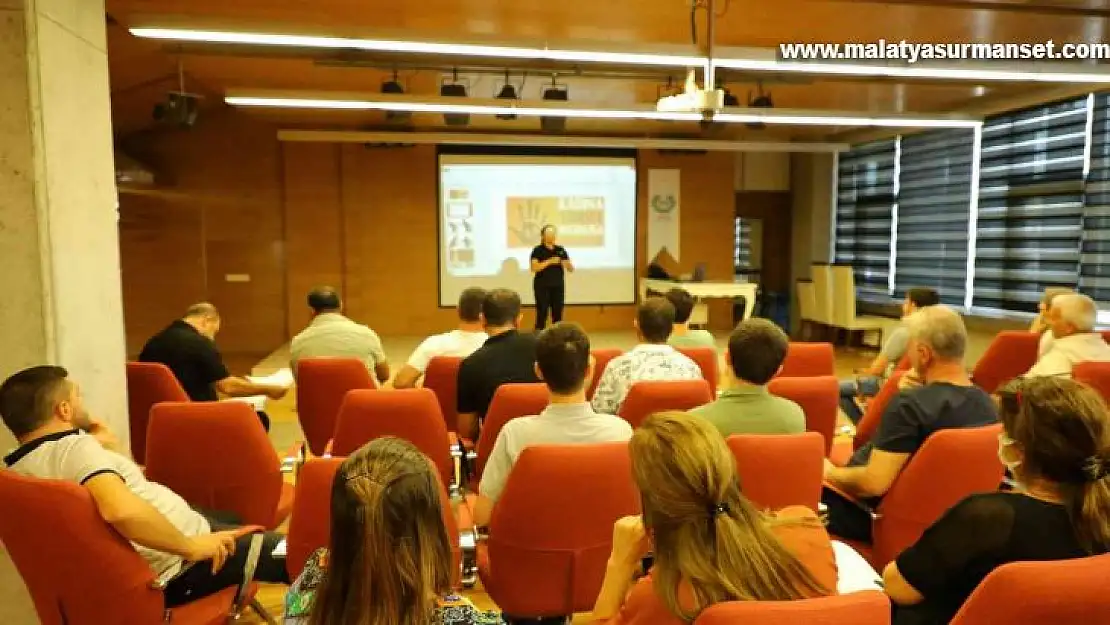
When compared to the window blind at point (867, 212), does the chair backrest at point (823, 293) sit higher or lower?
lower

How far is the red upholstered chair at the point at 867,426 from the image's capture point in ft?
10.2

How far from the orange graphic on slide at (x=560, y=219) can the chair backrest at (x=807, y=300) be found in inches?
120

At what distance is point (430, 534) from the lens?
3.65 feet

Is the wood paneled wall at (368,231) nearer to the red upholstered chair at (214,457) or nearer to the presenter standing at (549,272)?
the presenter standing at (549,272)

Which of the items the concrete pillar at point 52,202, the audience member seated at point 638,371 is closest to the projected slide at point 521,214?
the audience member seated at point 638,371

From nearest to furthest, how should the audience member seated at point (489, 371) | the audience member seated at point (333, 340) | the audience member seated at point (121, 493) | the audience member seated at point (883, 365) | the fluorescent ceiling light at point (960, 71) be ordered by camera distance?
1. the audience member seated at point (121, 493)
2. the audience member seated at point (489, 371)
3. the audience member seated at point (333, 340)
4. the audience member seated at point (883, 365)
5. the fluorescent ceiling light at point (960, 71)

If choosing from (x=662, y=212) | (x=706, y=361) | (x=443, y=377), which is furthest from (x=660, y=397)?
(x=662, y=212)

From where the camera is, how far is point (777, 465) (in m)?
2.04

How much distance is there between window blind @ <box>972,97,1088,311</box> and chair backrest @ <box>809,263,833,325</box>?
168cm

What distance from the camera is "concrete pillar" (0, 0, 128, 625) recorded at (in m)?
2.38

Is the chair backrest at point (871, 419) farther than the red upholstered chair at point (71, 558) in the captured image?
Yes

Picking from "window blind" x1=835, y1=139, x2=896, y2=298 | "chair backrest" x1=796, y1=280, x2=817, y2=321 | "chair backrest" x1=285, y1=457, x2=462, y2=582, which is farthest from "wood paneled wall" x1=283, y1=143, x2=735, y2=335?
"chair backrest" x1=285, y1=457, x2=462, y2=582

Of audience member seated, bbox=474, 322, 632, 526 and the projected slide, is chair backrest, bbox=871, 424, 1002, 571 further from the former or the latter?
the projected slide

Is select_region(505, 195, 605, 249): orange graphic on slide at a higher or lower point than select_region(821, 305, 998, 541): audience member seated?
higher
